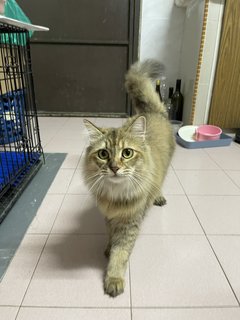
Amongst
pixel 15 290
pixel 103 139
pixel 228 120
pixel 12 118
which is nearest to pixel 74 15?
pixel 12 118

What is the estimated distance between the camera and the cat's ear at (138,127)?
95cm

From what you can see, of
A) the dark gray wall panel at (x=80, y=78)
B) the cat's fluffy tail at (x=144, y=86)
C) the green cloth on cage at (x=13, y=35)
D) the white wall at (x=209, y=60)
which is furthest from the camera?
the dark gray wall panel at (x=80, y=78)

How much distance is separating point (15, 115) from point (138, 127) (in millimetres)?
1381

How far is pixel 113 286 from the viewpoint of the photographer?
2.96ft

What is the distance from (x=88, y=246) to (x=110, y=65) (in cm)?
245

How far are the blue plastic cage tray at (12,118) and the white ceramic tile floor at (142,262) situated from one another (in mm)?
682

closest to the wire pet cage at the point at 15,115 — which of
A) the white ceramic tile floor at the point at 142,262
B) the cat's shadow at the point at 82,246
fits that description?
the white ceramic tile floor at the point at 142,262

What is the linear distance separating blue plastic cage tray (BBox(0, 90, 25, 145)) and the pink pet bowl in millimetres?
1570

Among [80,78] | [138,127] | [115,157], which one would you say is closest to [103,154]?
[115,157]

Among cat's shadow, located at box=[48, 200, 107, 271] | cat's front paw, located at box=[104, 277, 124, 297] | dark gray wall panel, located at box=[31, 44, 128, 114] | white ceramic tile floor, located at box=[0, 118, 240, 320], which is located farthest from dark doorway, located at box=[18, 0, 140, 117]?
cat's front paw, located at box=[104, 277, 124, 297]

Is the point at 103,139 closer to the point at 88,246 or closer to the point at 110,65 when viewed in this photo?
the point at 88,246

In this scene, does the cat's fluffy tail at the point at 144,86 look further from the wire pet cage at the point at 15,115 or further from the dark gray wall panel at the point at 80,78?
the dark gray wall panel at the point at 80,78

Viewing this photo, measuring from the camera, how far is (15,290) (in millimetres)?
917

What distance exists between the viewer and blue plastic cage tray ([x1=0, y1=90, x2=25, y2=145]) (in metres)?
1.93
